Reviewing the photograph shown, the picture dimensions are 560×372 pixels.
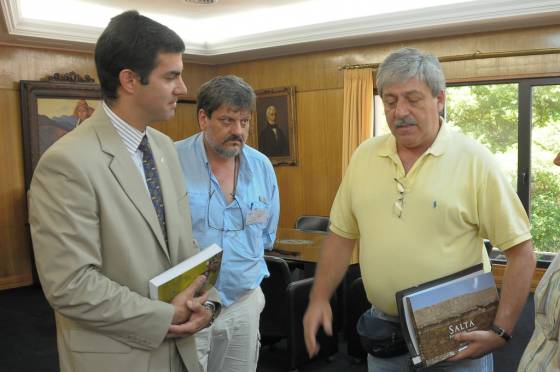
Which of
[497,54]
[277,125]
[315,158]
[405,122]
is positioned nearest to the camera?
[405,122]

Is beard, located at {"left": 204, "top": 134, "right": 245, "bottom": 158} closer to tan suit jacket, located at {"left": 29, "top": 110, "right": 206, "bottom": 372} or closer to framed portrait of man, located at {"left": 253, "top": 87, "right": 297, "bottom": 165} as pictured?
tan suit jacket, located at {"left": 29, "top": 110, "right": 206, "bottom": 372}

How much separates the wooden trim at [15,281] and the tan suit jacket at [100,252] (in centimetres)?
555

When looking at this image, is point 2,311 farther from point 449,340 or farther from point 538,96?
point 538,96

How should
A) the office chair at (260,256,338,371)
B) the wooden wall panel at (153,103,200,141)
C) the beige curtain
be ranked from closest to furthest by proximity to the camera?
the office chair at (260,256,338,371)
the beige curtain
the wooden wall panel at (153,103,200,141)

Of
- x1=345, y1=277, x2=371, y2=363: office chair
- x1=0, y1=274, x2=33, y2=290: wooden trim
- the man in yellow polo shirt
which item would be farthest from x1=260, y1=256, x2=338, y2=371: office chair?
x1=0, y1=274, x2=33, y2=290: wooden trim

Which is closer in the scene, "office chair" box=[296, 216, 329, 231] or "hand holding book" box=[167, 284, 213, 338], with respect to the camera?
"hand holding book" box=[167, 284, 213, 338]

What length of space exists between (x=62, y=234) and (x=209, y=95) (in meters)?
1.06

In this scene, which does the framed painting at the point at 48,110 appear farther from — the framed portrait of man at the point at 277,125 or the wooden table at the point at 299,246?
the wooden table at the point at 299,246

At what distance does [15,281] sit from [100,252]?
5765 millimetres

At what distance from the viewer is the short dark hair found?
4.74 feet

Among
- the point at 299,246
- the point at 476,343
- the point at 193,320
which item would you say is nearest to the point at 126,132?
the point at 193,320

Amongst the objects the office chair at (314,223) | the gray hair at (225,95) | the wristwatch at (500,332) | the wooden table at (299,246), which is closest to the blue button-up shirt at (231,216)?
the gray hair at (225,95)

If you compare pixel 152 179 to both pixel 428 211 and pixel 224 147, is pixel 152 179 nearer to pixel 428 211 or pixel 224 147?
pixel 224 147

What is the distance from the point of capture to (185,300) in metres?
1.52
